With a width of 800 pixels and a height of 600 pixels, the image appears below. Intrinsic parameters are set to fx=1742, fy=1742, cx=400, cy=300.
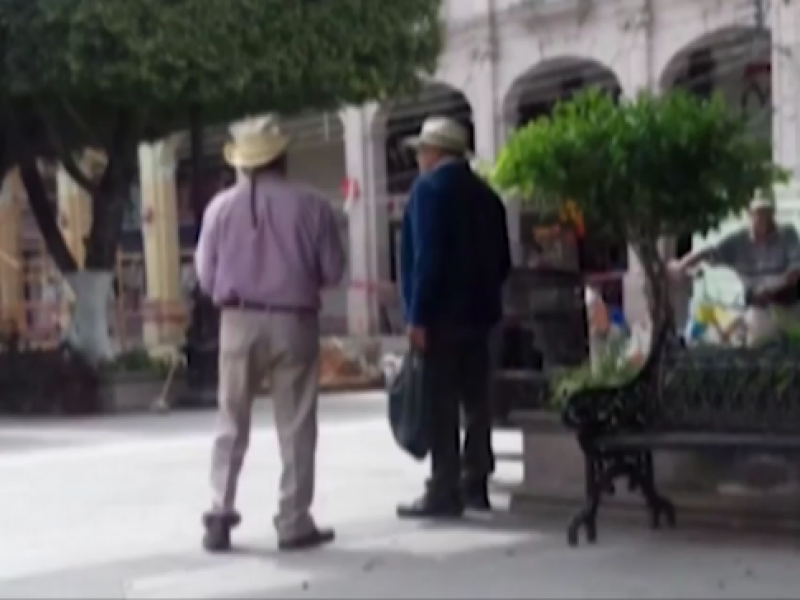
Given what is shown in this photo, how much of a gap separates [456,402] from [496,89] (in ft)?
72.0

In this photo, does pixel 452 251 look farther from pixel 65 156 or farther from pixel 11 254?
pixel 11 254

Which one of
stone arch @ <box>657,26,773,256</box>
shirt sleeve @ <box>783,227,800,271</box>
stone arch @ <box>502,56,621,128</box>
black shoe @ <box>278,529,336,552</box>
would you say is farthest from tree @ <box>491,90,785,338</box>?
stone arch @ <box>502,56,621,128</box>

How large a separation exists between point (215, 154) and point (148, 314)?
14.9 ft

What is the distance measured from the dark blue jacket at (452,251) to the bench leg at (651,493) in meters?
1.14

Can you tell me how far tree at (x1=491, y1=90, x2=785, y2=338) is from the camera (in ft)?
26.3

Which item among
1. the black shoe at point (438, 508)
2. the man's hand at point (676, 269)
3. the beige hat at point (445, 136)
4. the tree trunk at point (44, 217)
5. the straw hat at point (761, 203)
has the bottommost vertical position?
the black shoe at point (438, 508)

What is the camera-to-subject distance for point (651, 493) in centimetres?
789

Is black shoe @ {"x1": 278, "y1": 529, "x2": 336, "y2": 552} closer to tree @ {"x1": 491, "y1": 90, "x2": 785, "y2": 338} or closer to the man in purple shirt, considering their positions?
the man in purple shirt

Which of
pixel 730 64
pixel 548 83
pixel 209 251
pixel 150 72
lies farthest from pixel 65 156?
pixel 209 251

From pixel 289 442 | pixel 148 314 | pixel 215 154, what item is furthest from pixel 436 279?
pixel 215 154

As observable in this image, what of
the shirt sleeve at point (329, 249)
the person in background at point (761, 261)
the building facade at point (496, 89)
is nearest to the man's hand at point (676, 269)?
the person in background at point (761, 261)

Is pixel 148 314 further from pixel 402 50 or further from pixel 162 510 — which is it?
pixel 162 510

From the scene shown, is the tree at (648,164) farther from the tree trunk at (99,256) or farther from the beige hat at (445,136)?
the tree trunk at (99,256)

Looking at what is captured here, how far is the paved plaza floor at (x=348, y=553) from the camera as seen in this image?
675cm
